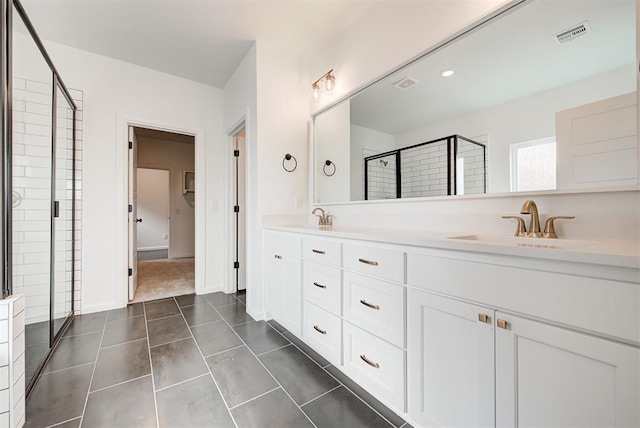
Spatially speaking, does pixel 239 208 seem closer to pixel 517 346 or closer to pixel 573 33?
pixel 517 346

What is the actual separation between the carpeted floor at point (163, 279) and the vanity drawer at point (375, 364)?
99.9 inches

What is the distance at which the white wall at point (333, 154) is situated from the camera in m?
2.30

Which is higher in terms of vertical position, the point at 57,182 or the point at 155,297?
the point at 57,182

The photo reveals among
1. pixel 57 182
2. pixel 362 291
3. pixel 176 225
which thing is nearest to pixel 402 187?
pixel 362 291

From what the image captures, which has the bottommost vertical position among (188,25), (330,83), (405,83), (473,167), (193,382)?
(193,382)

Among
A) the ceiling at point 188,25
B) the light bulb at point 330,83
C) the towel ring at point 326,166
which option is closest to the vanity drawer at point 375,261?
the towel ring at point 326,166

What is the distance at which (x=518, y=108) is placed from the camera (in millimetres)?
1288

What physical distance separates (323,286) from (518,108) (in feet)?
4.75

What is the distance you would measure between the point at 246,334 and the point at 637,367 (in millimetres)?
2137

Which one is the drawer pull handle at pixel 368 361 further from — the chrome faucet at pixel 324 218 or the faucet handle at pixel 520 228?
the chrome faucet at pixel 324 218

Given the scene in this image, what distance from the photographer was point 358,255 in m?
1.44

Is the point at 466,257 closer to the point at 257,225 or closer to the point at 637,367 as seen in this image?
the point at 637,367

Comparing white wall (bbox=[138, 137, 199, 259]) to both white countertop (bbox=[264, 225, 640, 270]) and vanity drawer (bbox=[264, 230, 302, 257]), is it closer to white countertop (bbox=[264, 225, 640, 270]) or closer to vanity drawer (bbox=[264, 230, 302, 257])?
vanity drawer (bbox=[264, 230, 302, 257])

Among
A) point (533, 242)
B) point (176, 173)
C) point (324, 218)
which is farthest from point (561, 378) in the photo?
point (176, 173)
